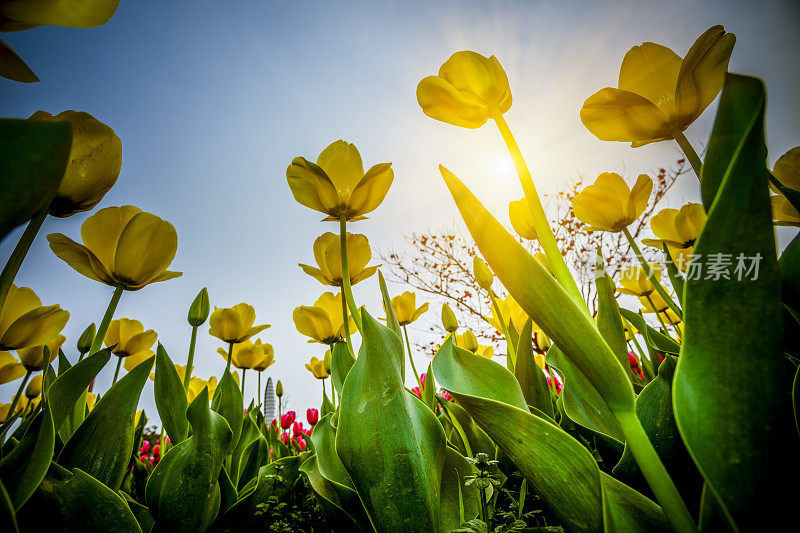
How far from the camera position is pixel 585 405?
0.78 meters

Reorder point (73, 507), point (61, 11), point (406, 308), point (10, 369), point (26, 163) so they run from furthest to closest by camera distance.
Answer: point (406, 308)
point (10, 369)
point (73, 507)
point (61, 11)
point (26, 163)

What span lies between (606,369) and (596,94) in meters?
0.49

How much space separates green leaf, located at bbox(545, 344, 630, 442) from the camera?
724 mm

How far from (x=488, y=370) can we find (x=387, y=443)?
0.26 m

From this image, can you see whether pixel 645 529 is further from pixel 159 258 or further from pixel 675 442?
pixel 159 258

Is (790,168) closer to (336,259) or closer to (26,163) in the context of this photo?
(336,259)

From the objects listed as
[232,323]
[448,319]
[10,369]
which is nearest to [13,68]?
[232,323]

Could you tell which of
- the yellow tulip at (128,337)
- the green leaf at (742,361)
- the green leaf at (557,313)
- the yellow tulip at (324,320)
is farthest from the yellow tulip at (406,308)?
the green leaf at (742,361)

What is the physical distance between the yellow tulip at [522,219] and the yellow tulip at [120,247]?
0.91 m

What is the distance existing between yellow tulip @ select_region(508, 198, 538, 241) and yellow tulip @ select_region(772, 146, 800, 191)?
0.56m

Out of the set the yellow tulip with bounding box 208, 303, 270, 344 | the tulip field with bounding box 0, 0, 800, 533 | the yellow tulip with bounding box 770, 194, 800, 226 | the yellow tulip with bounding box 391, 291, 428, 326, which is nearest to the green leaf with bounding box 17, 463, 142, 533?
the tulip field with bounding box 0, 0, 800, 533

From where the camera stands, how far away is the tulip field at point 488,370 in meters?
0.33

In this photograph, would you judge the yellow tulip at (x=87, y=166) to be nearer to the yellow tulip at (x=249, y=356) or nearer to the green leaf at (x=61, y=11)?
the green leaf at (x=61, y=11)

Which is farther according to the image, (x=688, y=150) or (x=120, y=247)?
(x=120, y=247)
